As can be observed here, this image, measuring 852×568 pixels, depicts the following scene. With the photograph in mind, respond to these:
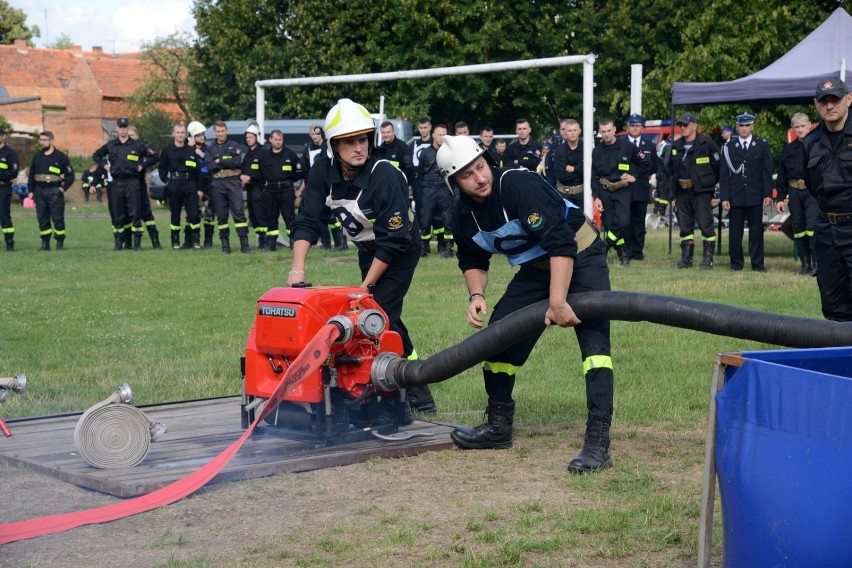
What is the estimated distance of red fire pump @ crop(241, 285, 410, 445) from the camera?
6.16 m

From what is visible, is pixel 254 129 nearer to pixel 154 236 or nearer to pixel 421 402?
pixel 154 236

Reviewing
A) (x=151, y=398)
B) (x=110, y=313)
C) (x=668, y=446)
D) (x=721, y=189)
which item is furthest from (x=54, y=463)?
(x=721, y=189)

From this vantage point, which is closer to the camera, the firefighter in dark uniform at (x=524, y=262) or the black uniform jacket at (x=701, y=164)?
the firefighter in dark uniform at (x=524, y=262)

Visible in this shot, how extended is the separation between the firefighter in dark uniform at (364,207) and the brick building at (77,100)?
Result: 66244 millimetres

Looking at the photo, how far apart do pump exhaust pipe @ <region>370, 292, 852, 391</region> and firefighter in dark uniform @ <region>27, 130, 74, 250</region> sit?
16347 millimetres

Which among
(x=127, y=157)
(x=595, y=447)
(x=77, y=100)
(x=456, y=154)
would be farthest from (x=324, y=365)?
(x=77, y=100)

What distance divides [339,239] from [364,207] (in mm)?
14404

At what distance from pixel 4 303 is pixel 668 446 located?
31.0 ft

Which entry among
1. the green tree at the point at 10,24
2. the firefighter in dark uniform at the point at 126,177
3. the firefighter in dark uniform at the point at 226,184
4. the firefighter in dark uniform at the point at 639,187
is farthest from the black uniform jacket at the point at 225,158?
the green tree at the point at 10,24

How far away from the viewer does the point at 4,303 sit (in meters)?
13.4

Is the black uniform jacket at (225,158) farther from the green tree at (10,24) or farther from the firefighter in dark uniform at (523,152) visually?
the green tree at (10,24)

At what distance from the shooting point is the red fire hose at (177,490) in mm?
4957

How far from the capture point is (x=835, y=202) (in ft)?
25.8

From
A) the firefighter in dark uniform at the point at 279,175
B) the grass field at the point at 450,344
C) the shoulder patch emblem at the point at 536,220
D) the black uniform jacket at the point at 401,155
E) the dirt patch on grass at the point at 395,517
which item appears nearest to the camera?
the dirt patch on grass at the point at 395,517
